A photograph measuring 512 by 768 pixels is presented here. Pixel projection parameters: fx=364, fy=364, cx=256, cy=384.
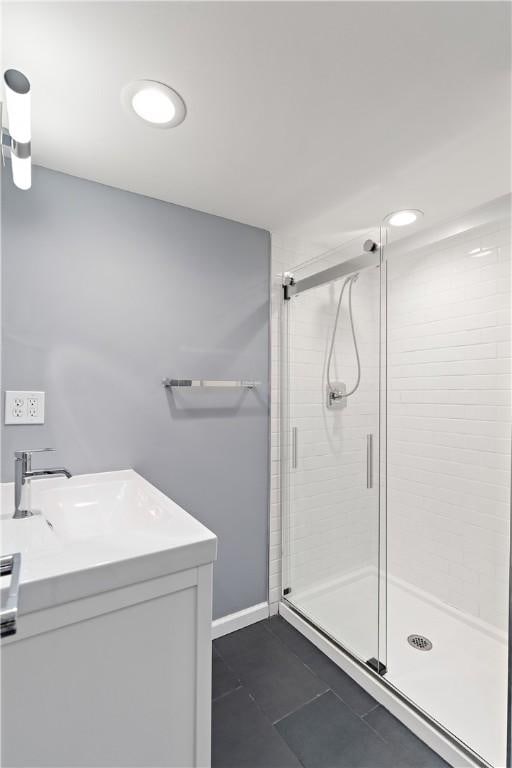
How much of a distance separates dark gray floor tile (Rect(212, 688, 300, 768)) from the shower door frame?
48 cm

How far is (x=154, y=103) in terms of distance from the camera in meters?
1.21

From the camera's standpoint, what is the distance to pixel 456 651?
184cm

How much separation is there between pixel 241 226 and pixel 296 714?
2.33 meters

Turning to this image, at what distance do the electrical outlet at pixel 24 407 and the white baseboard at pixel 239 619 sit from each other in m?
1.40

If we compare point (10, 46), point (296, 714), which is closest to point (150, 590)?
point (296, 714)

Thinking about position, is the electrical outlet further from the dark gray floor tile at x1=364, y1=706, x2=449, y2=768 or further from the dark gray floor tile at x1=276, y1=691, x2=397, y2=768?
the dark gray floor tile at x1=364, y1=706, x2=449, y2=768

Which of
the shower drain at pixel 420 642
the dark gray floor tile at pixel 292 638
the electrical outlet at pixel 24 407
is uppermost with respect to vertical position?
the electrical outlet at pixel 24 407

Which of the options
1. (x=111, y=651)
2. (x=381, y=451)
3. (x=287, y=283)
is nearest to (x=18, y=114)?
(x=111, y=651)

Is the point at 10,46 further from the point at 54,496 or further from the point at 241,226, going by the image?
the point at 54,496

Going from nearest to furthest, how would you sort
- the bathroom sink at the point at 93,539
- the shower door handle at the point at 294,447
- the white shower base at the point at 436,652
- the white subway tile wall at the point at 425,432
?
the bathroom sink at the point at 93,539 < the white shower base at the point at 436,652 < the white subway tile wall at the point at 425,432 < the shower door handle at the point at 294,447

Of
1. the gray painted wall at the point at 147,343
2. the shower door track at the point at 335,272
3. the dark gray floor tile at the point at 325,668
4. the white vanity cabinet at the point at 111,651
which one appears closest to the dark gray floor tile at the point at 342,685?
the dark gray floor tile at the point at 325,668

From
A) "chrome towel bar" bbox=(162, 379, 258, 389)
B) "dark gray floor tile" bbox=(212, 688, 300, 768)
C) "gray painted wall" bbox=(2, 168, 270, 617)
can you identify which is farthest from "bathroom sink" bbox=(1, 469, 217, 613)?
"dark gray floor tile" bbox=(212, 688, 300, 768)

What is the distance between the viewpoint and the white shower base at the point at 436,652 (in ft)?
4.66

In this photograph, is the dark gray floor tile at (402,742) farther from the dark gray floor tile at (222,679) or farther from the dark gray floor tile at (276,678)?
the dark gray floor tile at (222,679)
